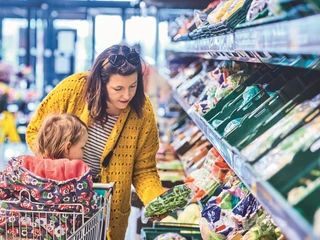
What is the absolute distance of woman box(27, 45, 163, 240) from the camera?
335cm

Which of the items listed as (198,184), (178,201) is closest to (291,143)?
(178,201)

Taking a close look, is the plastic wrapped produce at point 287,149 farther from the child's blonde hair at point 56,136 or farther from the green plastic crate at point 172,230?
the green plastic crate at point 172,230

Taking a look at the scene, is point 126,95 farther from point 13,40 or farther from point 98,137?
point 13,40

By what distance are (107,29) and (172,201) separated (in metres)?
10.3

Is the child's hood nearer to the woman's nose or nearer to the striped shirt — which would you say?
the woman's nose

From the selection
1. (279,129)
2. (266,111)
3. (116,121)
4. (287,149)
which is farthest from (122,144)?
(287,149)

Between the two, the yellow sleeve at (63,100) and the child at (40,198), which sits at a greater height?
the yellow sleeve at (63,100)

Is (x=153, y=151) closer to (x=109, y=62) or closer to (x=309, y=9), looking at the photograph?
(x=109, y=62)

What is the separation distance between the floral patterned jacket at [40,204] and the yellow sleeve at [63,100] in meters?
0.99

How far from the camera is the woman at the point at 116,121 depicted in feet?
11.0

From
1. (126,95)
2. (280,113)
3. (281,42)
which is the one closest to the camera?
(281,42)

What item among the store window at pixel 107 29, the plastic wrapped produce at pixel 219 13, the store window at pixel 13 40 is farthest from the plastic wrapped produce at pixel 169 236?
the store window at pixel 13 40

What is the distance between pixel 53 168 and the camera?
104 inches

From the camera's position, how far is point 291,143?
175cm
